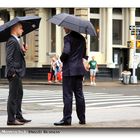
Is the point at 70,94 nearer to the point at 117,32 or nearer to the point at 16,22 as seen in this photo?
the point at 16,22

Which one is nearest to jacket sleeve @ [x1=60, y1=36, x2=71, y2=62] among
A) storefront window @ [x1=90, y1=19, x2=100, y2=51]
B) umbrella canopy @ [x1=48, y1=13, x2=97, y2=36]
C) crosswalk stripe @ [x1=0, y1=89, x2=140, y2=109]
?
umbrella canopy @ [x1=48, y1=13, x2=97, y2=36]

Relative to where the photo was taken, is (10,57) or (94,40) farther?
(94,40)

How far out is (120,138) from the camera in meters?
9.41

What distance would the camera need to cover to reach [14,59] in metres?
11.1

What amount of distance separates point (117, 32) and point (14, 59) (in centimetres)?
3286

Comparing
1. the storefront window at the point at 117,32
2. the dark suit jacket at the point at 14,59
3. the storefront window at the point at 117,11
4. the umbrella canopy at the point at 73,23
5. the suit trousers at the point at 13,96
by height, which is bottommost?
the suit trousers at the point at 13,96

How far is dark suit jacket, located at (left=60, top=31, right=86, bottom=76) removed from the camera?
10.9 meters

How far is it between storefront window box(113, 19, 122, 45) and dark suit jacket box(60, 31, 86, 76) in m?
32.4

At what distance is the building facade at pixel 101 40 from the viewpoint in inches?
1652

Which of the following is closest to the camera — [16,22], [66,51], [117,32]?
[66,51]

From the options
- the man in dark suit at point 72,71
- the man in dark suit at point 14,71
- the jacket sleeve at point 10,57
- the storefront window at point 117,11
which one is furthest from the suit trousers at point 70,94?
the storefront window at point 117,11

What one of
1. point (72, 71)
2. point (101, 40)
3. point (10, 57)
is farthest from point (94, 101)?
point (101, 40)

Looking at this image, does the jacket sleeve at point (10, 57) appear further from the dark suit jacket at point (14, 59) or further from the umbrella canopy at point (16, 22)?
the umbrella canopy at point (16, 22)

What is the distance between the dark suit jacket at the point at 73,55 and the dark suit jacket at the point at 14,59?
34.0 inches
